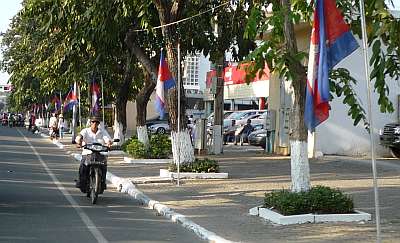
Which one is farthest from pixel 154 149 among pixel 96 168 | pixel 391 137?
pixel 96 168

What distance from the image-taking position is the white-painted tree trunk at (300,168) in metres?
11.4

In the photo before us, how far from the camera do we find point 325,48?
8602 mm

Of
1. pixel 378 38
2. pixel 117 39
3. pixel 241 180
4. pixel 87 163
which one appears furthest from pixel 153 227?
pixel 117 39

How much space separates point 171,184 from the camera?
16.6 metres

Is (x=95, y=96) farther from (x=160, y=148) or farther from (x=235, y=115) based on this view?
(x=235, y=115)

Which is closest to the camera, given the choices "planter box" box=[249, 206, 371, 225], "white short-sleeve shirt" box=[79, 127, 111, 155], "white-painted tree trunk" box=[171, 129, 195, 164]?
"planter box" box=[249, 206, 371, 225]

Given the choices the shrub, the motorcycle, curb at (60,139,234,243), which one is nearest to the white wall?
the shrub

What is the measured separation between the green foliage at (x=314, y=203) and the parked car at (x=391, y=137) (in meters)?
12.0

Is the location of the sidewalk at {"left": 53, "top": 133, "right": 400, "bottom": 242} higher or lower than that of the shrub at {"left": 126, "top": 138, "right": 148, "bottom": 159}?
lower

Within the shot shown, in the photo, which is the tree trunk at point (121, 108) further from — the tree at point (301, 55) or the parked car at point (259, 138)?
the tree at point (301, 55)

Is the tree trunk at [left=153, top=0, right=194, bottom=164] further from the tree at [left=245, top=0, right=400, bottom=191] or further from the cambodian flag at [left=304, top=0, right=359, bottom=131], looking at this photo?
the cambodian flag at [left=304, top=0, right=359, bottom=131]

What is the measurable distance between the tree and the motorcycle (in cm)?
420

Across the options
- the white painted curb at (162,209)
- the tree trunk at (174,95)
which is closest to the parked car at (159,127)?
the white painted curb at (162,209)

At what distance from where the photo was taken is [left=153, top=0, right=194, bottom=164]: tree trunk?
17984mm
